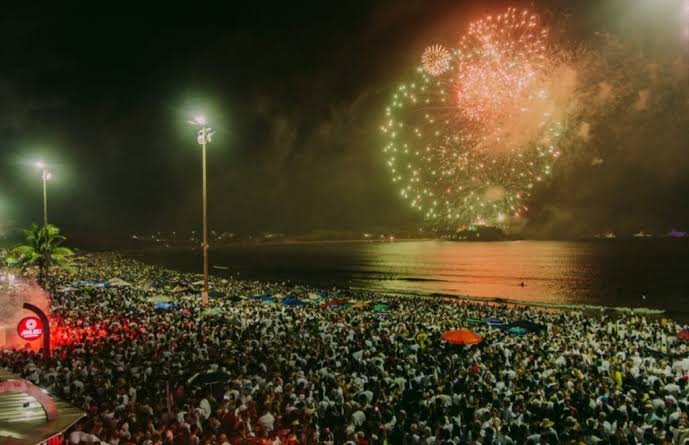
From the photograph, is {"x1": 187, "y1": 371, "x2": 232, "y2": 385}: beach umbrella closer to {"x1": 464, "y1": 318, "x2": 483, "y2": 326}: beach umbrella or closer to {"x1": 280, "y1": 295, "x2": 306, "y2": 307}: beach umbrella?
{"x1": 464, "y1": 318, "x2": 483, "y2": 326}: beach umbrella

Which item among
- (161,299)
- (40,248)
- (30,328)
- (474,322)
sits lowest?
(474,322)

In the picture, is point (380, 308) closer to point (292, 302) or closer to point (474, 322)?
point (292, 302)

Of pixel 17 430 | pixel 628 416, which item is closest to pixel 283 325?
pixel 628 416

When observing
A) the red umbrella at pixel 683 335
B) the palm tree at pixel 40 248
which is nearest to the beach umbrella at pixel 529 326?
the red umbrella at pixel 683 335

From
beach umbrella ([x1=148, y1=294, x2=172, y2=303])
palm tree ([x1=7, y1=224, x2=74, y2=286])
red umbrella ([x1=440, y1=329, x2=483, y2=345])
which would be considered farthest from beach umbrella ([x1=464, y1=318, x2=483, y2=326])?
palm tree ([x1=7, y1=224, x2=74, y2=286])

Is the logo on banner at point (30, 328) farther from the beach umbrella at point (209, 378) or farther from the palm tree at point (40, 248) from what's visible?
the palm tree at point (40, 248)

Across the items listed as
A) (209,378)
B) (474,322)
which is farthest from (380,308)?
(209,378)

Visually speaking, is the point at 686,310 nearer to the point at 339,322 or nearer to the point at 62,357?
the point at 339,322
